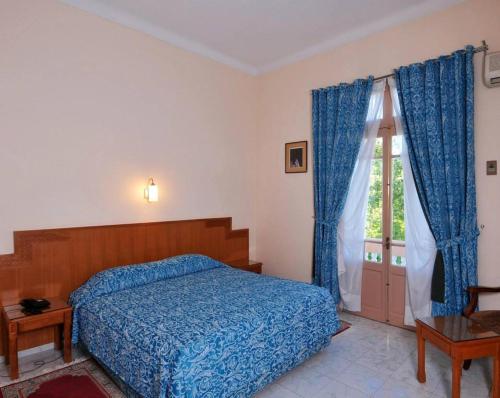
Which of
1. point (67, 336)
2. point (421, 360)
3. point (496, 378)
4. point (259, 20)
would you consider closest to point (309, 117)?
point (259, 20)

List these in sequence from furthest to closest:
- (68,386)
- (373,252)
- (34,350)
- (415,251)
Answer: (373,252), (415,251), (34,350), (68,386)

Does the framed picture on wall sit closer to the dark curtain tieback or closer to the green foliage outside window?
the green foliage outside window

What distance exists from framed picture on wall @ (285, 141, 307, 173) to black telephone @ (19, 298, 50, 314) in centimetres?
299

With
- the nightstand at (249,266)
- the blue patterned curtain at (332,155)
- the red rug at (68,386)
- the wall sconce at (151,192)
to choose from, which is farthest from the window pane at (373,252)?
the red rug at (68,386)

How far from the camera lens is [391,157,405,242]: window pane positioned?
335 cm

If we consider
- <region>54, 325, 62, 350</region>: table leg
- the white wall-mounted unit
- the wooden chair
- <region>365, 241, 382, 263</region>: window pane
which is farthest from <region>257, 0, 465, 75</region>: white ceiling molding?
<region>54, 325, 62, 350</region>: table leg

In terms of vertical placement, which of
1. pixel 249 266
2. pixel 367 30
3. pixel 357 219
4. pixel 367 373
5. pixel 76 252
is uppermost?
pixel 367 30

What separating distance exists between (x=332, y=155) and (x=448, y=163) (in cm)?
118

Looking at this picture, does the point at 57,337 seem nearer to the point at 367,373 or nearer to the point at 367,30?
the point at 367,373

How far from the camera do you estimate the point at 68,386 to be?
2.29 m

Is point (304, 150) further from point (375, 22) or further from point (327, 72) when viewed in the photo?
point (375, 22)

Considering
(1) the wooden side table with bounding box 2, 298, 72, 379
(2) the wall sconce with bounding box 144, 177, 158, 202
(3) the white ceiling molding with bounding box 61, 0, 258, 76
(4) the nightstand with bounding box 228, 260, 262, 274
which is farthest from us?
(4) the nightstand with bounding box 228, 260, 262, 274

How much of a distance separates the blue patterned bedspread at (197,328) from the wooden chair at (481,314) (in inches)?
40.7

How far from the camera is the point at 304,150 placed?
13.5 feet
